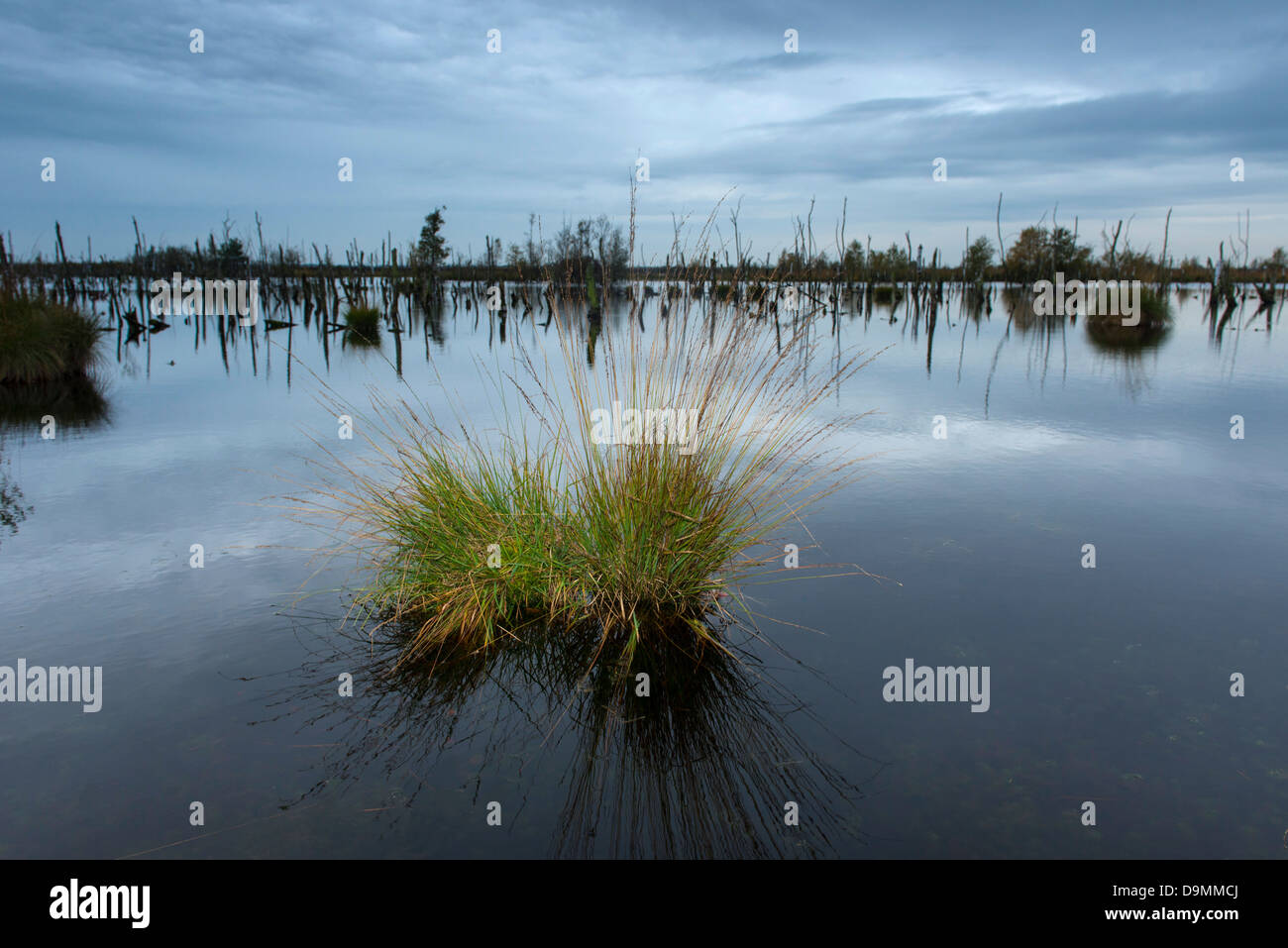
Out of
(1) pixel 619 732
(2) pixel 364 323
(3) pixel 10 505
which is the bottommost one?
(1) pixel 619 732

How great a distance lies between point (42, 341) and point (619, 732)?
13.7 metres

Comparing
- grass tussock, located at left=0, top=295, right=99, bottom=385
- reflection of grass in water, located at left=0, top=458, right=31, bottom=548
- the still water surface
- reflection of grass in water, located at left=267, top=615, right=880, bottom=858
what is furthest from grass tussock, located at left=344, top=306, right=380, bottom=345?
reflection of grass in water, located at left=267, top=615, right=880, bottom=858

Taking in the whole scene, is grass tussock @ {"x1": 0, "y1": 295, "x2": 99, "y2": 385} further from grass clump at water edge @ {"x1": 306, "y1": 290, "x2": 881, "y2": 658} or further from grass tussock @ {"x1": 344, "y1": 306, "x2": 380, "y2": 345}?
grass clump at water edge @ {"x1": 306, "y1": 290, "x2": 881, "y2": 658}

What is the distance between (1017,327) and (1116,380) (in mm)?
12382

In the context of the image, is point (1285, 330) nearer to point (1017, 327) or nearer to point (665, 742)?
point (1017, 327)

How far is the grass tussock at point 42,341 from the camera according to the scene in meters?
12.5

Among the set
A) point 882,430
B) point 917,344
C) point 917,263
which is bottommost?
point 882,430

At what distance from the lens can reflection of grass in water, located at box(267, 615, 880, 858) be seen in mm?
2684

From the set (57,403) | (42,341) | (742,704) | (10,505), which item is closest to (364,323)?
(42,341)

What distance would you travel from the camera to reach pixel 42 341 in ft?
42.3

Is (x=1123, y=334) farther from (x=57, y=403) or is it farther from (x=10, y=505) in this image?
(x=10, y=505)

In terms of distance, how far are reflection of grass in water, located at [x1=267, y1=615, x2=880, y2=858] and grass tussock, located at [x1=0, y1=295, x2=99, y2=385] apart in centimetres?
1194
